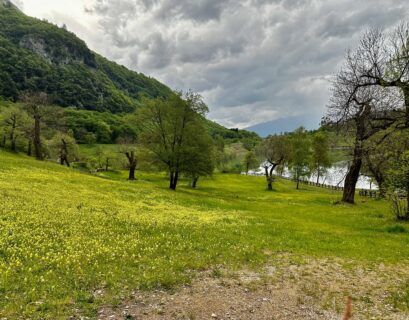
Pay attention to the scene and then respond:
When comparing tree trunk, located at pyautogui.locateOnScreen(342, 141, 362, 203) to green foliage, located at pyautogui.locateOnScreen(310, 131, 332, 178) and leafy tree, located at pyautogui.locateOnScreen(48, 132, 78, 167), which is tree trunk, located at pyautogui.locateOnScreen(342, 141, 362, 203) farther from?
leafy tree, located at pyautogui.locateOnScreen(48, 132, 78, 167)

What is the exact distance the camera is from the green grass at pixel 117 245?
1108 cm

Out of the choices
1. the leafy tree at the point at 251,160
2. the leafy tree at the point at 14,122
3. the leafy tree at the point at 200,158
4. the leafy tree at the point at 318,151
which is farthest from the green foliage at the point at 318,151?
the leafy tree at the point at 14,122

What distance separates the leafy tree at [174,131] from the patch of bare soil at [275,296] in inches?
1633

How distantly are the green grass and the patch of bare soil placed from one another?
2.78 feet

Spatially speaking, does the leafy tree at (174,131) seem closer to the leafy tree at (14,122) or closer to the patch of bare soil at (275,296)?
the leafy tree at (14,122)

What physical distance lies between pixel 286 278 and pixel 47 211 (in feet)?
51.3

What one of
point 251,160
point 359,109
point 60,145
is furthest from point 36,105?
point 251,160

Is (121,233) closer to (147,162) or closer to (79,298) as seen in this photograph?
(79,298)

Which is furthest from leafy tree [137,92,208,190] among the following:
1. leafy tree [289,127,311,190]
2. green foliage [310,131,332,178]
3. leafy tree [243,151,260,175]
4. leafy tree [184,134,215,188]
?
leafy tree [243,151,260,175]

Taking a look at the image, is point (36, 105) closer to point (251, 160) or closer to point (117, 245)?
point (117, 245)

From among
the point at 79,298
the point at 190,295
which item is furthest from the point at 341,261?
the point at 79,298

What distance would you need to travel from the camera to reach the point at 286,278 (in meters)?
14.8

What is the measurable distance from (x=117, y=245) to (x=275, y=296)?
8.21 meters

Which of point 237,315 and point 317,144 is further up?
point 317,144
